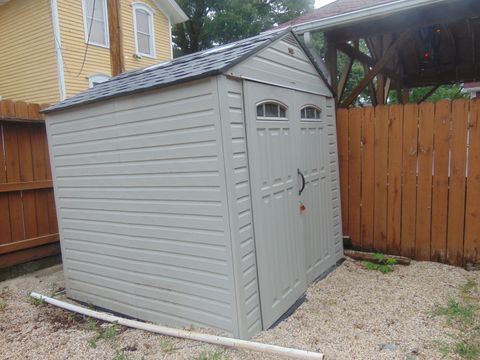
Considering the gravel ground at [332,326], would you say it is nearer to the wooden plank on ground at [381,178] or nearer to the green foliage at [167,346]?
Result: the green foliage at [167,346]

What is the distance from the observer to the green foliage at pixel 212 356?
2.53 meters

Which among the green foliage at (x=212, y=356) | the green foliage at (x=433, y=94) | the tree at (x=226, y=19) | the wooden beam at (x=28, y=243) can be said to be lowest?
the green foliage at (x=212, y=356)

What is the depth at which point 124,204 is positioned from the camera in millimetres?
3340

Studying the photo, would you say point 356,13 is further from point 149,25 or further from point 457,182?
point 149,25

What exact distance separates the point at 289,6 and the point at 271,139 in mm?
19228

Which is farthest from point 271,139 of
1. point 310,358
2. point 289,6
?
point 289,6

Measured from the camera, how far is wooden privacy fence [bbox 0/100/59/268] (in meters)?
4.32

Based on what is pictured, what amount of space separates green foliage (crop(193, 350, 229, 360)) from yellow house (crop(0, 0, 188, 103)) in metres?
8.73

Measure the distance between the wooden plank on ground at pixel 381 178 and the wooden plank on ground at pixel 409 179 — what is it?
8.2 inches

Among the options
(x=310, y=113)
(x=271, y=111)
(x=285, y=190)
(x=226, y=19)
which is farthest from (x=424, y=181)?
(x=226, y=19)

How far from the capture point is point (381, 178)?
451cm

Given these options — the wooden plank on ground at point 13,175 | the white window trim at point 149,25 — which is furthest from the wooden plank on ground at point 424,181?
the white window trim at point 149,25

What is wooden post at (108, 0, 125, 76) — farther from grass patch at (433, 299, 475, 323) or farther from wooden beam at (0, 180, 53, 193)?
grass patch at (433, 299, 475, 323)

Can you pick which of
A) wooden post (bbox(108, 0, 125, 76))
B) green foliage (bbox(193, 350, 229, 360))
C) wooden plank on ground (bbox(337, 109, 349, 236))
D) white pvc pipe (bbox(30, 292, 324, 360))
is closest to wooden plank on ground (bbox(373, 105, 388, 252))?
wooden plank on ground (bbox(337, 109, 349, 236))
